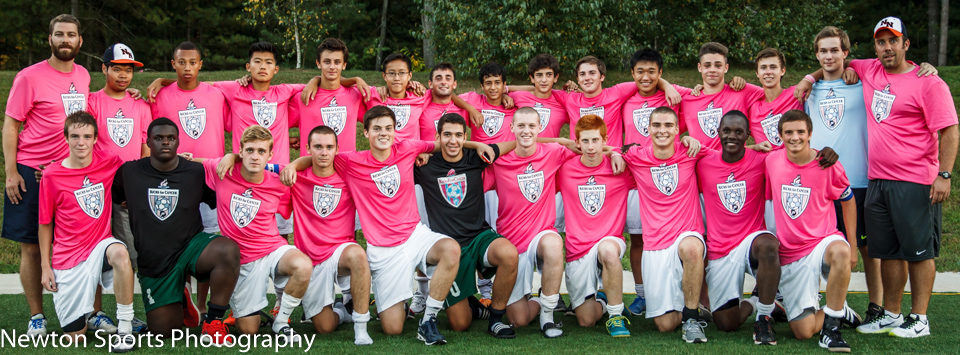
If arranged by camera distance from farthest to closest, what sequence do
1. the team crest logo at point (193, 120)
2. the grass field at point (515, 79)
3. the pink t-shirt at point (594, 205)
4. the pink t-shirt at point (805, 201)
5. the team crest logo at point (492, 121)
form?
the grass field at point (515, 79), the team crest logo at point (492, 121), the team crest logo at point (193, 120), the pink t-shirt at point (594, 205), the pink t-shirt at point (805, 201)

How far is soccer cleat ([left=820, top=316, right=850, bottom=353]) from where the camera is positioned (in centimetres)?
473

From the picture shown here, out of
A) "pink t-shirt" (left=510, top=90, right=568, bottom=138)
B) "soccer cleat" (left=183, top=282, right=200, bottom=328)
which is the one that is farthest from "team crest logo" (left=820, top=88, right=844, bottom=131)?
"soccer cleat" (left=183, top=282, right=200, bottom=328)

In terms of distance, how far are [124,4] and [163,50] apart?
70.7 inches

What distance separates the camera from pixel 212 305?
5.09m

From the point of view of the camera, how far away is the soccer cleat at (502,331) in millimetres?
5180

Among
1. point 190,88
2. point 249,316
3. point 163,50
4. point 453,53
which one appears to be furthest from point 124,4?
point 249,316

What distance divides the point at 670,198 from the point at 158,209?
362 centimetres

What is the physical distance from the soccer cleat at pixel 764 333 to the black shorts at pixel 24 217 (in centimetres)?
506

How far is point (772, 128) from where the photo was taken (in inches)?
230

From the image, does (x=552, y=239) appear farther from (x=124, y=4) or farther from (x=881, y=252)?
(x=124, y=4)

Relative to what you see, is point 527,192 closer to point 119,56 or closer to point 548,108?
point 548,108

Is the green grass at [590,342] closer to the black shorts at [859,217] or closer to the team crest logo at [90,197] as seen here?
the black shorts at [859,217]

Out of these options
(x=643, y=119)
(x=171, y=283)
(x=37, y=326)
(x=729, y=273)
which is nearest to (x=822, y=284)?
(x=729, y=273)

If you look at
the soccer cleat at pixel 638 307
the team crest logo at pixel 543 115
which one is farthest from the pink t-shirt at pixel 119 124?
the soccer cleat at pixel 638 307
